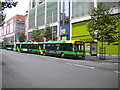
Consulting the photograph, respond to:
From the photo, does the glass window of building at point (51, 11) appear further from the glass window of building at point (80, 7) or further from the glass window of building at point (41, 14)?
the glass window of building at point (80, 7)

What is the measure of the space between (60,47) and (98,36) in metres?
6.11

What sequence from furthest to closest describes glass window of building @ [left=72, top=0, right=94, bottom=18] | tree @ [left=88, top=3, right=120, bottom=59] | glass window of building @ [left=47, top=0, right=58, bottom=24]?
glass window of building @ [left=47, top=0, right=58, bottom=24]
glass window of building @ [left=72, top=0, right=94, bottom=18]
tree @ [left=88, top=3, right=120, bottom=59]

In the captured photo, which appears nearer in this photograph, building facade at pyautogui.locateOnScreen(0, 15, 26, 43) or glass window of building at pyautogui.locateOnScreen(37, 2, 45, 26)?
glass window of building at pyautogui.locateOnScreen(37, 2, 45, 26)

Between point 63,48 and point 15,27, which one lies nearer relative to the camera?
point 63,48

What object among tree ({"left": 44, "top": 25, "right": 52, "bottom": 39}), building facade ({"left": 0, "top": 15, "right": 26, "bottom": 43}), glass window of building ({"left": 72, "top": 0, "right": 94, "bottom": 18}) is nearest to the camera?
glass window of building ({"left": 72, "top": 0, "right": 94, "bottom": 18})

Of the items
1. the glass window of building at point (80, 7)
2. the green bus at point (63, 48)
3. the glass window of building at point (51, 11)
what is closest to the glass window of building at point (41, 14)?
the glass window of building at point (51, 11)

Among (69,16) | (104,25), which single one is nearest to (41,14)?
(69,16)

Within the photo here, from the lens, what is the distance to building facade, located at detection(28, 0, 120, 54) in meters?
27.3

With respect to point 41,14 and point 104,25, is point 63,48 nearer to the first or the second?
point 104,25

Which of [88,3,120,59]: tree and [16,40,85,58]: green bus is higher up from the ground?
[88,3,120,59]: tree

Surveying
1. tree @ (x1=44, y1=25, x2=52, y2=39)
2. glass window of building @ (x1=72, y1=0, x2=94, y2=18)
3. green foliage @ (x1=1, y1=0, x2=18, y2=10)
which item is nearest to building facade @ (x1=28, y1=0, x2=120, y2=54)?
glass window of building @ (x1=72, y1=0, x2=94, y2=18)

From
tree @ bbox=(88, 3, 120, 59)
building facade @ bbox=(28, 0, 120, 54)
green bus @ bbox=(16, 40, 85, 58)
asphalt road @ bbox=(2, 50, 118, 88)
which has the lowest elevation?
asphalt road @ bbox=(2, 50, 118, 88)

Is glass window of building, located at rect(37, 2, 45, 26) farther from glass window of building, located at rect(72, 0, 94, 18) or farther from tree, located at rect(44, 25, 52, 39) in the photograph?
glass window of building, located at rect(72, 0, 94, 18)

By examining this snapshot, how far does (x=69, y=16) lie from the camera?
3434cm
